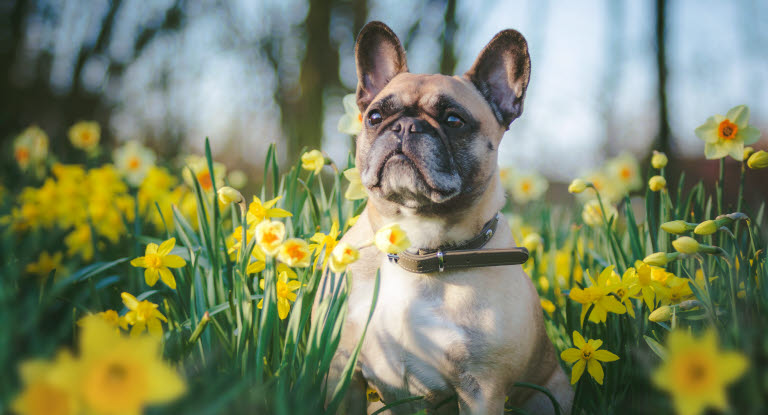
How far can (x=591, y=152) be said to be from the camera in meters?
9.17

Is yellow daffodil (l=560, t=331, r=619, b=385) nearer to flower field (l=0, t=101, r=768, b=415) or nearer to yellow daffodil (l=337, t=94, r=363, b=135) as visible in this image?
flower field (l=0, t=101, r=768, b=415)

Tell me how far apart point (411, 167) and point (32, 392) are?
1.29 m

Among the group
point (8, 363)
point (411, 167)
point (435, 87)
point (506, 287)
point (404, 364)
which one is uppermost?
point (435, 87)

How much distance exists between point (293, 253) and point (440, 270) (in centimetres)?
64

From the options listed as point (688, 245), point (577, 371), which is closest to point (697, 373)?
point (688, 245)

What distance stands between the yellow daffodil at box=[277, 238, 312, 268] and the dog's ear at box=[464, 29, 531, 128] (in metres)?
1.22

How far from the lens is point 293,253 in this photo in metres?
1.26

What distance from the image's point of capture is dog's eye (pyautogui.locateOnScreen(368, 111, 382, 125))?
2012mm

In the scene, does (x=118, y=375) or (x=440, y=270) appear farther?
(x=440, y=270)

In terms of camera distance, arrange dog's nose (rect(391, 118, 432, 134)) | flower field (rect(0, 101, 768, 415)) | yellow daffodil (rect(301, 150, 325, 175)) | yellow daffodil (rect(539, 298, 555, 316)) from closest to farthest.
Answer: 1. flower field (rect(0, 101, 768, 415))
2. dog's nose (rect(391, 118, 432, 134))
3. yellow daffodil (rect(301, 150, 325, 175))
4. yellow daffodil (rect(539, 298, 555, 316))

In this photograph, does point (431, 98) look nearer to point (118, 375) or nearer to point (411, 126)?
point (411, 126)

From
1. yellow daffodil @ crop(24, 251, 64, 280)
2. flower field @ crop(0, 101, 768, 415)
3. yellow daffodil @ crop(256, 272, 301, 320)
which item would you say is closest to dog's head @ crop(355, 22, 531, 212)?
flower field @ crop(0, 101, 768, 415)

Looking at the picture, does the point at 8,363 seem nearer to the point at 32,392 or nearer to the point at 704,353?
the point at 32,392

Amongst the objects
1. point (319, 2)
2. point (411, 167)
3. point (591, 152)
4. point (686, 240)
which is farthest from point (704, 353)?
point (591, 152)
